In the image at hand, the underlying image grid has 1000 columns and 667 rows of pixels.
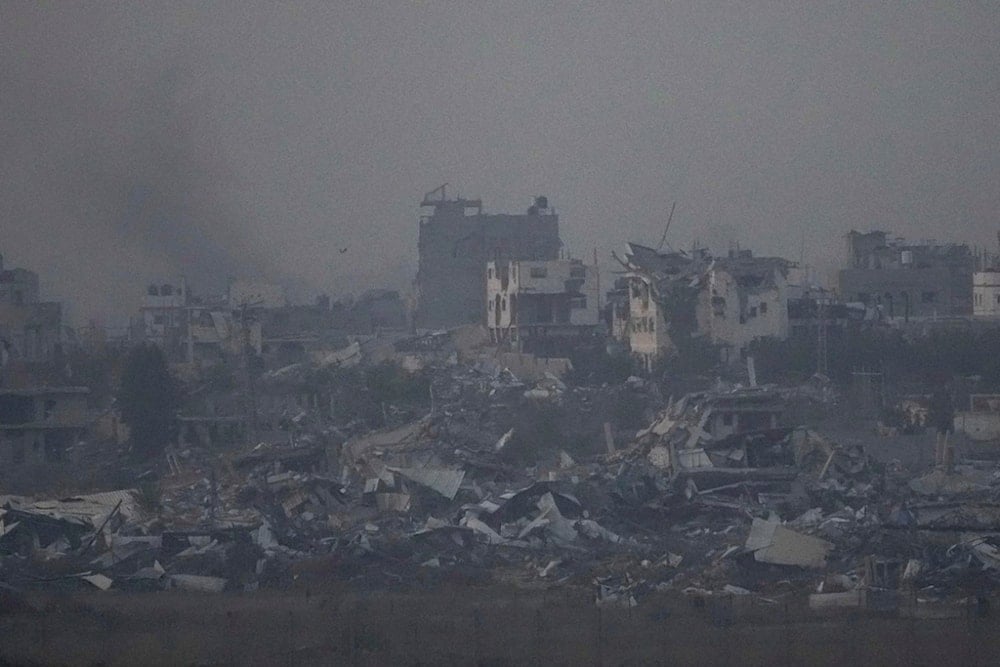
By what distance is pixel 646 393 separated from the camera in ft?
73.6

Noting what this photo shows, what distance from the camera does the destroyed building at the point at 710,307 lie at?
2611 centimetres

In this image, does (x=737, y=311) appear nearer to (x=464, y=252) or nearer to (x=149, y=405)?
(x=149, y=405)

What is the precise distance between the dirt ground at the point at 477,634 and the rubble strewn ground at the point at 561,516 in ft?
0.96

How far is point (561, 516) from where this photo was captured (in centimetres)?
1423

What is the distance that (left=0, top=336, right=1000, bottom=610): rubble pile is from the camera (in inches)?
492

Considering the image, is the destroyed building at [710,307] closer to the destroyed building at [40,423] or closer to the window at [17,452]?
the destroyed building at [40,423]

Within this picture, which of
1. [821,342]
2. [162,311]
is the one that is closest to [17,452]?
[821,342]

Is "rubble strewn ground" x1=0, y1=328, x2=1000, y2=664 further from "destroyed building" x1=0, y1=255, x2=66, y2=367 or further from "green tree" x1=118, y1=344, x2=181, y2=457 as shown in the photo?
"destroyed building" x1=0, y1=255, x2=66, y2=367

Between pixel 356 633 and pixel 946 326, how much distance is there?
59.9 ft

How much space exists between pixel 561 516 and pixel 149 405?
7.61 metres

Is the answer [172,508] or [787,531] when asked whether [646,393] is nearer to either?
[172,508]

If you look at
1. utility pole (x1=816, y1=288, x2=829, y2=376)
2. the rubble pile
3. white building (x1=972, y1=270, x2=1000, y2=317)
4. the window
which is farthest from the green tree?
white building (x1=972, y1=270, x2=1000, y2=317)

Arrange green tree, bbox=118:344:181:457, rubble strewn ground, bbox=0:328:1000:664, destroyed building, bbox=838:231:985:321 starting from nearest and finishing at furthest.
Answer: rubble strewn ground, bbox=0:328:1000:664 < green tree, bbox=118:344:181:457 < destroyed building, bbox=838:231:985:321

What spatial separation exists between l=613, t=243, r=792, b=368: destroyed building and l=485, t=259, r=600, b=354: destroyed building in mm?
1829
